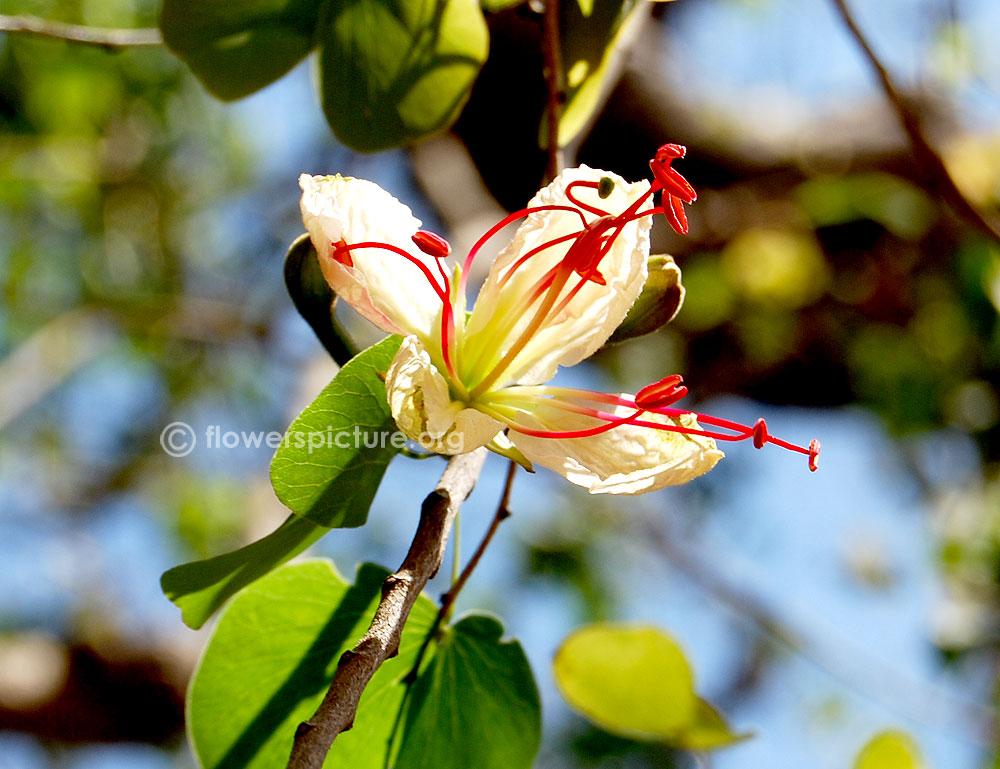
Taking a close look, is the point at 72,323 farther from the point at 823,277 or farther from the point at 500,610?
the point at 823,277

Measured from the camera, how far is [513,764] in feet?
2.07

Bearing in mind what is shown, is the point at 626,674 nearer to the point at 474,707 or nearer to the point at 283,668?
the point at 474,707

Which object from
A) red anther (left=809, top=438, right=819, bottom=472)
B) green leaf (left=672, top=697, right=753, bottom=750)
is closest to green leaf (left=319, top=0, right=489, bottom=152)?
red anther (left=809, top=438, right=819, bottom=472)

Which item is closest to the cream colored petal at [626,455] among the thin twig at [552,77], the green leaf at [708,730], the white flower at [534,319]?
the white flower at [534,319]

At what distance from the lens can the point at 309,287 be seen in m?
0.60

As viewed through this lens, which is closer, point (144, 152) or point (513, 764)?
point (513, 764)

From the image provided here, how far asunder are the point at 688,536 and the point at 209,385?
150 centimetres

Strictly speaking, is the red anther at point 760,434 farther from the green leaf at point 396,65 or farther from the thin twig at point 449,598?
the green leaf at point 396,65

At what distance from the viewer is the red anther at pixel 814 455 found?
→ 0.55 meters

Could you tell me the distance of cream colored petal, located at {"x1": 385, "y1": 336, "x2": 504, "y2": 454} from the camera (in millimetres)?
498

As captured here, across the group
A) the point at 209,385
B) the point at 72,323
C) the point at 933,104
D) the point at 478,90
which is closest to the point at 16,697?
the point at 72,323

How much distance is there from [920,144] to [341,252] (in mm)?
705

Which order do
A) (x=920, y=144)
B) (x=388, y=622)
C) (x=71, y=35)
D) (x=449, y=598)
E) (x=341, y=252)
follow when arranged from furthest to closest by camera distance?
(x=920, y=144), (x=71, y=35), (x=449, y=598), (x=341, y=252), (x=388, y=622)

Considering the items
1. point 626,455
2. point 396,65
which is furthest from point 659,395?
point 396,65
